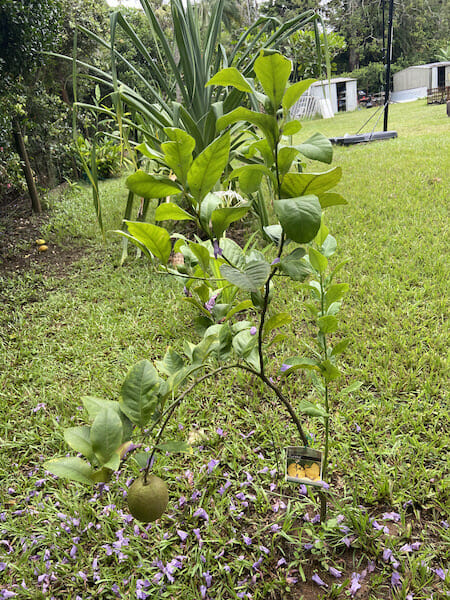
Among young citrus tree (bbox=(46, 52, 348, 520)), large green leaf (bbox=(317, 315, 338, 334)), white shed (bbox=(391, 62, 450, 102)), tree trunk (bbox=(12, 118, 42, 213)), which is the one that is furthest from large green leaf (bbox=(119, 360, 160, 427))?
white shed (bbox=(391, 62, 450, 102))

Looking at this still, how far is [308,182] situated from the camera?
433 mm

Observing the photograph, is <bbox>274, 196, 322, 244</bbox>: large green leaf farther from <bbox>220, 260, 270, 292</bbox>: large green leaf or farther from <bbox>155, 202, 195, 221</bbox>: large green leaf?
<bbox>155, 202, 195, 221</bbox>: large green leaf

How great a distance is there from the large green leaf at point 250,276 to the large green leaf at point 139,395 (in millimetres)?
130

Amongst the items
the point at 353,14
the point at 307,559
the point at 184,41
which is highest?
the point at 353,14

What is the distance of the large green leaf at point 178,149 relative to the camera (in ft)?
1.47

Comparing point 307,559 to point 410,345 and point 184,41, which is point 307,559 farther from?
point 184,41

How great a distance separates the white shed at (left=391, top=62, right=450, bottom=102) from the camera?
1908 cm

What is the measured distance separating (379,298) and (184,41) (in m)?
1.54

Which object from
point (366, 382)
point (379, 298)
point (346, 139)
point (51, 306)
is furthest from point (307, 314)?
point (346, 139)

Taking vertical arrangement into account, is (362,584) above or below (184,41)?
below

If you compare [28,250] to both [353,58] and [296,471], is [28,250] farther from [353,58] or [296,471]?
[353,58]

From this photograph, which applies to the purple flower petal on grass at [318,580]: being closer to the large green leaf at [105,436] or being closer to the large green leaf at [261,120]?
the large green leaf at [105,436]

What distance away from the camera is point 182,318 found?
177cm

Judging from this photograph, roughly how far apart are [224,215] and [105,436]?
0.95ft
